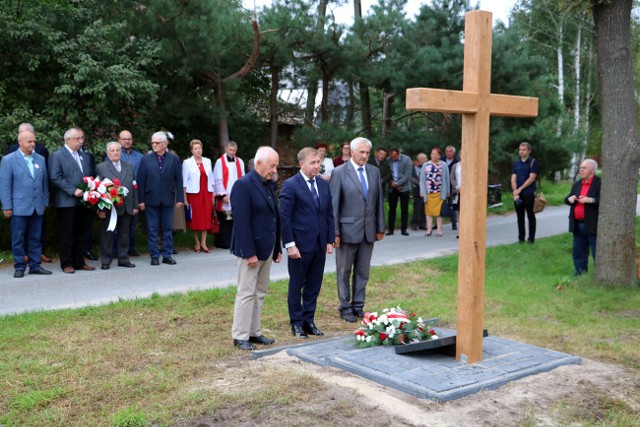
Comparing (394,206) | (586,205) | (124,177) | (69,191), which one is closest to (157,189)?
(124,177)

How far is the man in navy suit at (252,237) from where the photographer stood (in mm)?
6570

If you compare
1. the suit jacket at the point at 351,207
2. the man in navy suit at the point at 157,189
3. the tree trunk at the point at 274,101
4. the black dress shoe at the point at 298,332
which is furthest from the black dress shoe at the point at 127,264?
the tree trunk at the point at 274,101

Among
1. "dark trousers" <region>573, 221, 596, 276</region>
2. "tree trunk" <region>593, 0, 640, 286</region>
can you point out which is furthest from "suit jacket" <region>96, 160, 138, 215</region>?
"tree trunk" <region>593, 0, 640, 286</region>

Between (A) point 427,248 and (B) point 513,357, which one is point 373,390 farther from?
(A) point 427,248

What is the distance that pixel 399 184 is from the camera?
1525 cm

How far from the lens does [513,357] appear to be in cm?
612

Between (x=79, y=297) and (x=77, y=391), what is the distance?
362 centimetres

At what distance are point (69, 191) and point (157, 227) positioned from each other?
5.20 ft

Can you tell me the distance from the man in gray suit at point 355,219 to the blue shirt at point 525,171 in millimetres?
5889

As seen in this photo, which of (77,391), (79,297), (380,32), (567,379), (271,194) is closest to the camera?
(77,391)

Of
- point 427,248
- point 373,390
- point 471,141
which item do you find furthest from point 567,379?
point 427,248

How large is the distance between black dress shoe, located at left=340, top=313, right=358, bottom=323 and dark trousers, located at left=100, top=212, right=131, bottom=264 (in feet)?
14.3

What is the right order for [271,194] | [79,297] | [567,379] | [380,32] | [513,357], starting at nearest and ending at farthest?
1. [567,379]
2. [513,357]
3. [271,194]
4. [79,297]
5. [380,32]

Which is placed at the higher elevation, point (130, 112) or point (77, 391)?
point (130, 112)
